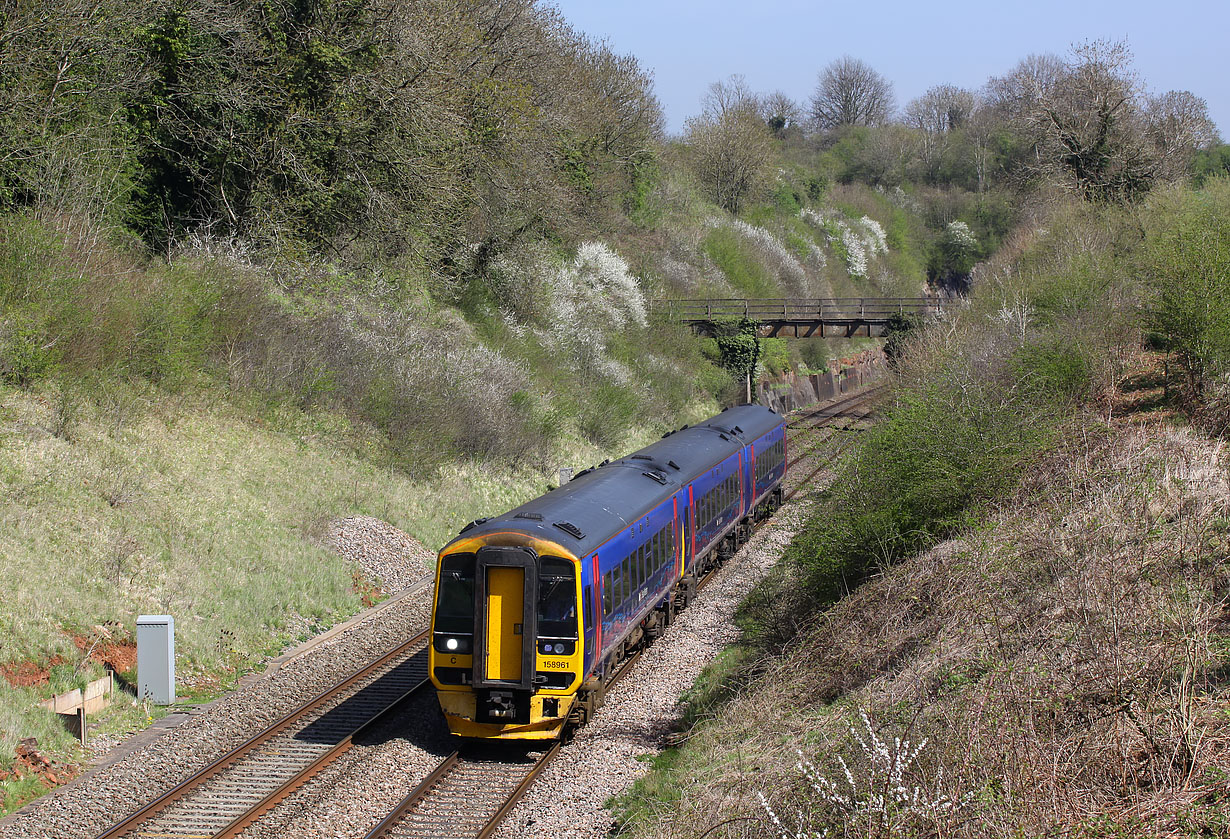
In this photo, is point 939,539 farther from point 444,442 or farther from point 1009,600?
point 444,442

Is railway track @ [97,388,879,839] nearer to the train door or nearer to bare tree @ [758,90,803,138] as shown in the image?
the train door

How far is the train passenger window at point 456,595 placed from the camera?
35.8ft

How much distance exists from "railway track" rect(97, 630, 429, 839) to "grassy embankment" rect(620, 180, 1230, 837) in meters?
3.53

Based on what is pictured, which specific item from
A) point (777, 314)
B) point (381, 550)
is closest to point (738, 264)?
point (777, 314)

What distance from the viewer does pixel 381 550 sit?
1883 cm

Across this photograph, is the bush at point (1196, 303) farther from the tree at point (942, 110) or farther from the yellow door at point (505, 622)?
the tree at point (942, 110)

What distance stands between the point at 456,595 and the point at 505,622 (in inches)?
24.6

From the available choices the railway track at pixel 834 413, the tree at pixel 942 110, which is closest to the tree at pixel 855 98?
the tree at pixel 942 110

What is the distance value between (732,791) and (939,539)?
652 cm

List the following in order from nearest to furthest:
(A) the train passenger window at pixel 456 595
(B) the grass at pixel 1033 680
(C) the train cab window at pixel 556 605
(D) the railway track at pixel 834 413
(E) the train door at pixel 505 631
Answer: (B) the grass at pixel 1033 680, (E) the train door at pixel 505 631, (C) the train cab window at pixel 556 605, (A) the train passenger window at pixel 456 595, (D) the railway track at pixel 834 413

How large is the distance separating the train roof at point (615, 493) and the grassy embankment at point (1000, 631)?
2328 millimetres

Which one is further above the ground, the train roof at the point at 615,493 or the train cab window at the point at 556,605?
the train roof at the point at 615,493

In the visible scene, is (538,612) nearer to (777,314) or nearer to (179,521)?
(179,521)

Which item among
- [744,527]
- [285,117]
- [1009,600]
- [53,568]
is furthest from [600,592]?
[285,117]
